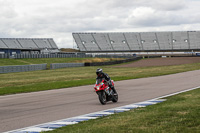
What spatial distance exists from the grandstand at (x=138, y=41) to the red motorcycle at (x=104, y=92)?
109161mm

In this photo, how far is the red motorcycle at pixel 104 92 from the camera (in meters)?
14.9

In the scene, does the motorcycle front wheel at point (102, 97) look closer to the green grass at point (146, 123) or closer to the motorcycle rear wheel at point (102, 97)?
the motorcycle rear wheel at point (102, 97)

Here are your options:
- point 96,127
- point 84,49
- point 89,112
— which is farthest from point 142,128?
point 84,49

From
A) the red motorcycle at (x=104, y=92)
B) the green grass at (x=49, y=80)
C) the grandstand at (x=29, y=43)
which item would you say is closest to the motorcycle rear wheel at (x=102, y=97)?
the red motorcycle at (x=104, y=92)

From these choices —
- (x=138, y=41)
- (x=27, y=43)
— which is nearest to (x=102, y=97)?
(x=138, y=41)

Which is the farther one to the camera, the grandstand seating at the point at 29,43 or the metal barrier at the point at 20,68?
the grandstand seating at the point at 29,43

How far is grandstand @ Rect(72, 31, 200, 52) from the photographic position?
406ft

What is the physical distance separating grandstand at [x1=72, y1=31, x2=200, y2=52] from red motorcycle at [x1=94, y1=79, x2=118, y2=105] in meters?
109

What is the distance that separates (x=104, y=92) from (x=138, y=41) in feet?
376

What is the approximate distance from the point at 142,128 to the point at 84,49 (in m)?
119

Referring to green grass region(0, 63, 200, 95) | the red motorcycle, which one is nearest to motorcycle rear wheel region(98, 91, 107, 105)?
the red motorcycle

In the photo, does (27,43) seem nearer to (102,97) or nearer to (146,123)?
(102,97)

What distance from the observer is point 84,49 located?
127312 millimetres

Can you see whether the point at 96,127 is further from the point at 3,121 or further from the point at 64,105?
the point at 64,105
